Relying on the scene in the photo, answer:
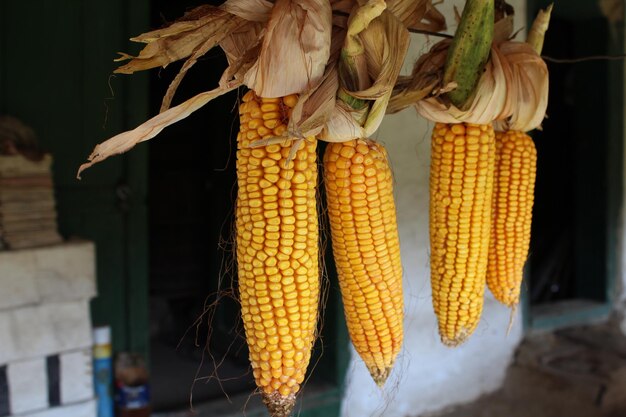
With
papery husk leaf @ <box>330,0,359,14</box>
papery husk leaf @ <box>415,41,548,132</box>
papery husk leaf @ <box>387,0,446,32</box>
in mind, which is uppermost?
papery husk leaf @ <box>387,0,446,32</box>

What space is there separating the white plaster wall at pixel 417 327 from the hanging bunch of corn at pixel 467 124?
183cm

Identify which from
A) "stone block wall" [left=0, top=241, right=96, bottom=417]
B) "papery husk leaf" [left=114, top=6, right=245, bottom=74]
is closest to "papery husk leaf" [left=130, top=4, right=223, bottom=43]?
"papery husk leaf" [left=114, top=6, right=245, bottom=74]

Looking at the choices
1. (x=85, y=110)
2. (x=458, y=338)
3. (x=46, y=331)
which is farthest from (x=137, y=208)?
(x=458, y=338)

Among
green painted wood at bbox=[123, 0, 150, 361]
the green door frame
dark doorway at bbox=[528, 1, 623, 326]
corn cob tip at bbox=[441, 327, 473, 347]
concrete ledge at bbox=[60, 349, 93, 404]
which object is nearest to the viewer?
corn cob tip at bbox=[441, 327, 473, 347]

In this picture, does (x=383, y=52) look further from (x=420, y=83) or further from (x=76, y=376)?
(x=76, y=376)

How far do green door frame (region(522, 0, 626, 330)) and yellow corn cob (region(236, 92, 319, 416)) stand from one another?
13.2 feet

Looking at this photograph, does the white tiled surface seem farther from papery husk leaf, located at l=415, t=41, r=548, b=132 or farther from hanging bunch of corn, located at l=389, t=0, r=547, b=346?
papery husk leaf, located at l=415, t=41, r=548, b=132

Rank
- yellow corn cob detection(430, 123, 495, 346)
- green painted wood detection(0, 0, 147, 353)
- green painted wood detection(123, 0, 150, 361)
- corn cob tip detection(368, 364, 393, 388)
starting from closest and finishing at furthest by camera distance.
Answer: corn cob tip detection(368, 364, 393, 388) < yellow corn cob detection(430, 123, 495, 346) < green painted wood detection(0, 0, 147, 353) < green painted wood detection(123, 0, 150, 361)

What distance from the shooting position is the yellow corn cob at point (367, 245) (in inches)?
54.6

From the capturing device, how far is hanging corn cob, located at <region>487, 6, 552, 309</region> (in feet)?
5.91

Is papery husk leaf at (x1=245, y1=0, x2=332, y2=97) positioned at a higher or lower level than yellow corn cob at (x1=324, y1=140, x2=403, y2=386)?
higher

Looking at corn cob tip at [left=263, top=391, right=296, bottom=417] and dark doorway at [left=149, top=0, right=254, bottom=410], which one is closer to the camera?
corn cob tip at [left=263, top=391, right=296, bottom=417]

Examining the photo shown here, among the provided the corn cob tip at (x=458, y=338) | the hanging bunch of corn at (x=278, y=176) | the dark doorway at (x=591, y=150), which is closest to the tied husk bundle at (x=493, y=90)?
the hanging bunch of corn at (x=278, y=176)

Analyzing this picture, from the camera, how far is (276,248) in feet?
4.22
